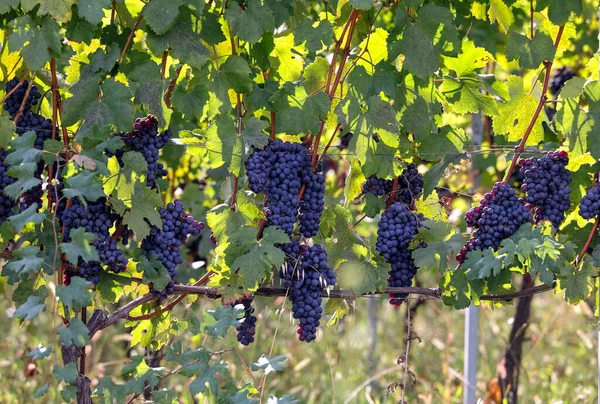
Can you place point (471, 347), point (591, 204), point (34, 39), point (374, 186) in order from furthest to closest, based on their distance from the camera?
point (471, 347) → point (374, 186) → point (591, 204) → point (34, 39)

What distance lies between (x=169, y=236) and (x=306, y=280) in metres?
0.43

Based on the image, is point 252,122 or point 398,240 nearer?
point 252,122

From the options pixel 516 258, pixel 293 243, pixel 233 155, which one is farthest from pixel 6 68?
pixel 516 258

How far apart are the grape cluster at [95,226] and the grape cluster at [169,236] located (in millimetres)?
107

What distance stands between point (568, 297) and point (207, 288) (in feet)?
3.65

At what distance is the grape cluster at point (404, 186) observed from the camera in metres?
2.78

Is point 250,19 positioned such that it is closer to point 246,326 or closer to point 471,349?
point 246,326

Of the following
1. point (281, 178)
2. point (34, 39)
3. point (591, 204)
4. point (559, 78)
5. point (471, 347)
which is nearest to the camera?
point (34, 39)

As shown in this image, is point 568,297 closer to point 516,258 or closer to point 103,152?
point 516,258

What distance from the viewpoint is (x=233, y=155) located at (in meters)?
2.50

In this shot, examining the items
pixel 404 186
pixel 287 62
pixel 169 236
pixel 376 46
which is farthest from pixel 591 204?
pixel 169 236

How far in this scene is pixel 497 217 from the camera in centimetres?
258

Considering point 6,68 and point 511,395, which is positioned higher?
point 6,68

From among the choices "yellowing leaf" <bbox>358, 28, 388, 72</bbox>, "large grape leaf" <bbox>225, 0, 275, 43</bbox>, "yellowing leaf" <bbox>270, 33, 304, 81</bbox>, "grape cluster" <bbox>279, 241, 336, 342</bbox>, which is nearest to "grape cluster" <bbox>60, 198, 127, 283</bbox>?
"grape cluster" <bbox>279, 241, 336, 342</bbox>
